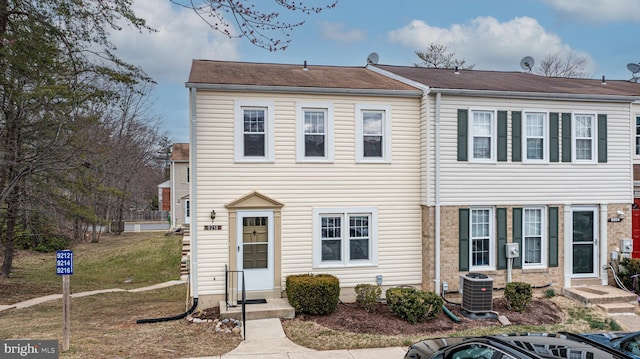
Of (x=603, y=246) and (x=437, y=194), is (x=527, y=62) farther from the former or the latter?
(x=437, y=194)

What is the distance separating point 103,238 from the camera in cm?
3161

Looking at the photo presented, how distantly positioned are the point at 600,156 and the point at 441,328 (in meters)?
7.04

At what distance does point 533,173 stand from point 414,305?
5.20 meters

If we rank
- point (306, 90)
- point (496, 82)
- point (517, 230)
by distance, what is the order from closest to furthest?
1. point (306, 90)
2. point (517, 230)
3. point (496, 82)

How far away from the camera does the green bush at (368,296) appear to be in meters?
10.4

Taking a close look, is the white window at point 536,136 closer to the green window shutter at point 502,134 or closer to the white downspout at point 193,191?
the green window shutter at point 502,134

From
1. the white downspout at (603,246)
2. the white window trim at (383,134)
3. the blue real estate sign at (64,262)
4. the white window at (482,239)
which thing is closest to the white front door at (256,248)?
the white window trim at (383,134)

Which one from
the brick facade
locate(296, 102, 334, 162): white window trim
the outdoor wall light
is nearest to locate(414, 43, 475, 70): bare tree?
the outdoor wall light

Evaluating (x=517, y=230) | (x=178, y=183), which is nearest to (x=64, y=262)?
(x=517, y=230)

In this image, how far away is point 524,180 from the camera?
1182 centimetres

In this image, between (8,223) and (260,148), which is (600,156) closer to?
(260,148)

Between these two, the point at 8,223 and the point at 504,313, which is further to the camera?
the point at 8,223

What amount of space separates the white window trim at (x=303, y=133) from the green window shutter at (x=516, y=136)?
494 cm

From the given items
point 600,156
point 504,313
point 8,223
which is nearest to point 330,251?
point 504,313
